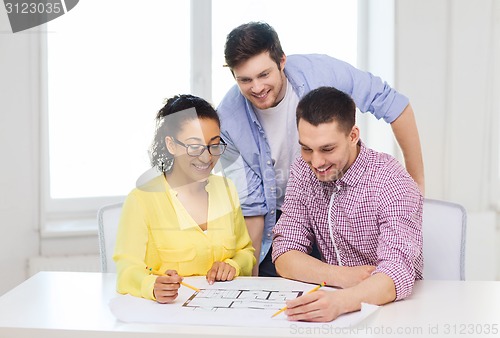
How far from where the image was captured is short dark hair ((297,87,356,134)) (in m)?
1.84

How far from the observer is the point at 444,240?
2.09m

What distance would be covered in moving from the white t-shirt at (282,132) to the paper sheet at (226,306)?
0.50 meters

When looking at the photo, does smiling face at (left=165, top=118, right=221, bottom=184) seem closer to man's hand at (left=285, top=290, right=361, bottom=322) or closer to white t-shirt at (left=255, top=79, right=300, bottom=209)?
white t-shirt at (left=255, top=79, right=300, bottom=209)

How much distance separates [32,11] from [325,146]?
1.67 metres

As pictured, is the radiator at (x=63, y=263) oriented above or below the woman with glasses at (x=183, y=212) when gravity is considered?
below

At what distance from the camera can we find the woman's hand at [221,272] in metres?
1.85

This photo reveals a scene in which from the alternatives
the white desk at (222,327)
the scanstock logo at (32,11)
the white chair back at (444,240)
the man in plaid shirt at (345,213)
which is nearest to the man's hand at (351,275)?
the man in plaid shirt at (345,213)

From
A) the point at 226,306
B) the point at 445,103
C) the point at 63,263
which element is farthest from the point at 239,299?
the point at 445,103

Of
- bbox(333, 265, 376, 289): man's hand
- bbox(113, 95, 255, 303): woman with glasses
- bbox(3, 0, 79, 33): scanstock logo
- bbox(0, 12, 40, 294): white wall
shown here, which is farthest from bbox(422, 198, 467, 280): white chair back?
bbox(3, 0, 79, 33): scanstock logo

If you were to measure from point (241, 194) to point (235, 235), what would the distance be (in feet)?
0.82

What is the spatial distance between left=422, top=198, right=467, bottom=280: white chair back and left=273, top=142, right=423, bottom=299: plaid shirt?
13 centimetres

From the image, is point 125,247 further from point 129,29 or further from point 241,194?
point 129,29

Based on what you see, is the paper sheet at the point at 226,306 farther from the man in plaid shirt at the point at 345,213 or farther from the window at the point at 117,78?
the window at the point at 117,78

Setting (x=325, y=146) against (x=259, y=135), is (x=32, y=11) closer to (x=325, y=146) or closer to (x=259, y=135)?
(x=259, y=135)
